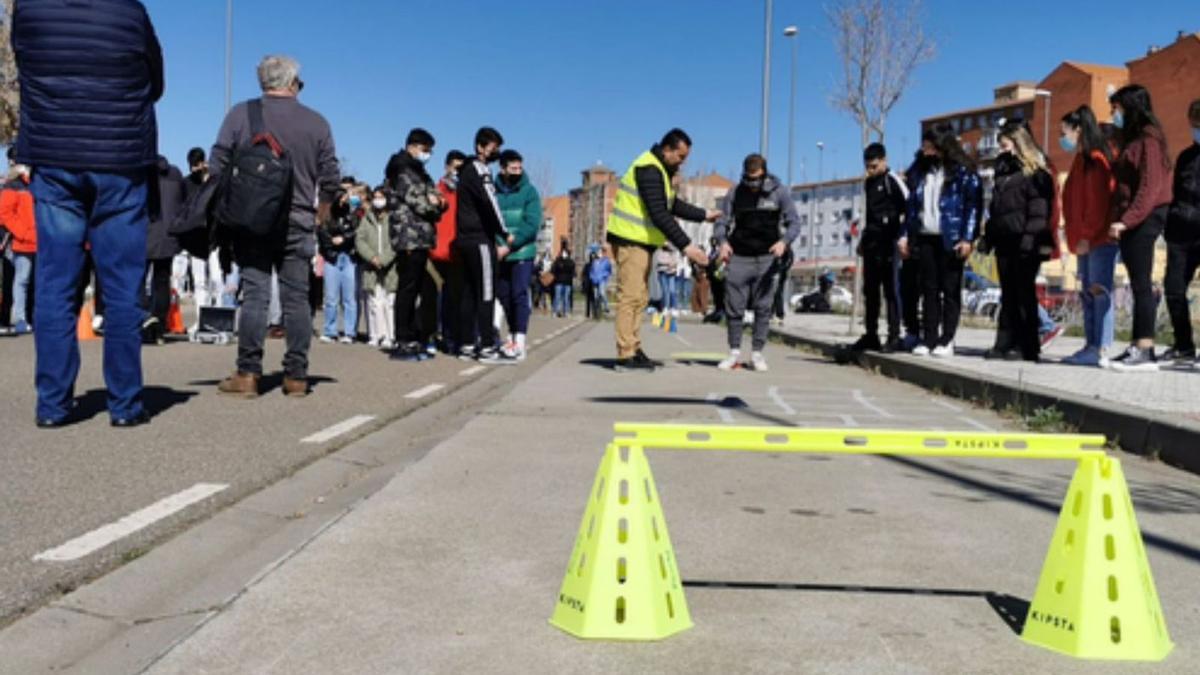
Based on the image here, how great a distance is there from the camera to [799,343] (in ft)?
55.1

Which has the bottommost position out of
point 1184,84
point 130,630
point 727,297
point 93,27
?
point 130,630

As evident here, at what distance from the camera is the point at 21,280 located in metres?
13.0

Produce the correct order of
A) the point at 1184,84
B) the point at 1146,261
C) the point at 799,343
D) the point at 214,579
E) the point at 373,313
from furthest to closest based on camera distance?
1. the point at 1184,84
2. the point at 799,343
3. the point at 373,313
4. the point at 1146,261
5. the point at 214,579

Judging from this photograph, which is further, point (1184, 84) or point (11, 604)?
point (1184, 84)

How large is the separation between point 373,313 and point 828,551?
10.3m

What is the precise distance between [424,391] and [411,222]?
3344 mm

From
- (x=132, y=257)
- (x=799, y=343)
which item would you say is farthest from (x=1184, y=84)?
(x=132, y=257)

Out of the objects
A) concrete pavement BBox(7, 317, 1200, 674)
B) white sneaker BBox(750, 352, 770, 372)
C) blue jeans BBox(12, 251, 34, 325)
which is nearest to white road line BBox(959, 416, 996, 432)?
concrete pavement BBox(7, 317, 1200, 674)

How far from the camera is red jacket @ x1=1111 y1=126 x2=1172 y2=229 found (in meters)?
9.19

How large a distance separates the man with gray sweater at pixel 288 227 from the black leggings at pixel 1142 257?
6.22m

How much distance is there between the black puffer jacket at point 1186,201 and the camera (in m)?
9.55

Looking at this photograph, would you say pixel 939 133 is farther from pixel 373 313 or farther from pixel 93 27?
pixel 93 27

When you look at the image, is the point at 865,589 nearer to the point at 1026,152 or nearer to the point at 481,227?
the point at 481,227

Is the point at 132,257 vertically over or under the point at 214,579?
over
